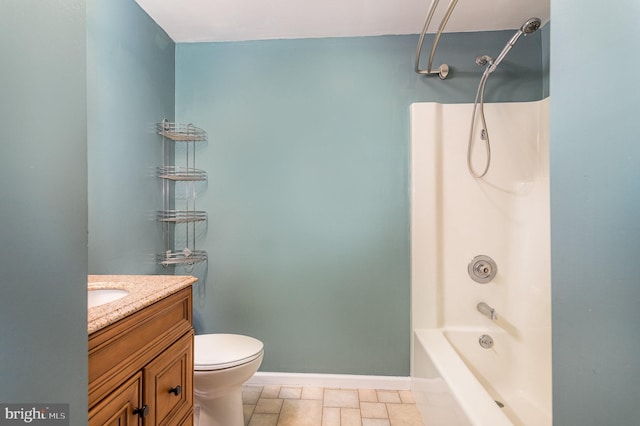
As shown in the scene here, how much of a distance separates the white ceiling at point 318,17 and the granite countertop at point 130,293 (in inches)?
61.0

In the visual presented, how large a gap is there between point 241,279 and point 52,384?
Answer: 1551 millimetres

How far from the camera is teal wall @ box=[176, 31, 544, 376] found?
189cm

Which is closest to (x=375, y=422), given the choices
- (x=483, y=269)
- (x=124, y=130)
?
(x=483, y=269)

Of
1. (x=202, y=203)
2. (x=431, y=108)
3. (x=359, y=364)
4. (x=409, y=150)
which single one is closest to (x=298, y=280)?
(x=359, y=364)

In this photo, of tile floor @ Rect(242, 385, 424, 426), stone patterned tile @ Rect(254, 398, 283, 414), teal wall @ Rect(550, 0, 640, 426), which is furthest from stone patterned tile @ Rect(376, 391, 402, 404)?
teal wall @ Rect(550, 0, 640, 426)

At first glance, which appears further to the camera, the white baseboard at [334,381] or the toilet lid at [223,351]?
the white baseboard at [334,381]

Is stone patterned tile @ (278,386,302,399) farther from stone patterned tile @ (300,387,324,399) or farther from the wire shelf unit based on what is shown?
the wire shelf unit

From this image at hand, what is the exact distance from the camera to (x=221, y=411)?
1.39 m

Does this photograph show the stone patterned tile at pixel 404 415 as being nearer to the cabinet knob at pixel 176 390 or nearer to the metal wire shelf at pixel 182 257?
the cabinet knob at pixel 176 390

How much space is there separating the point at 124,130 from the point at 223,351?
1.27 m

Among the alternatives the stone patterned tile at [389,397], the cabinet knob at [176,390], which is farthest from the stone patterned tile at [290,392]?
the cabinet knob at [176,390]

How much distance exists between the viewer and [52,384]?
1.41 feet

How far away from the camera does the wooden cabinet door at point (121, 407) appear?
0.67 meters

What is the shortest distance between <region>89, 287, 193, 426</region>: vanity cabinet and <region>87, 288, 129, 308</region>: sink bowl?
233mm
